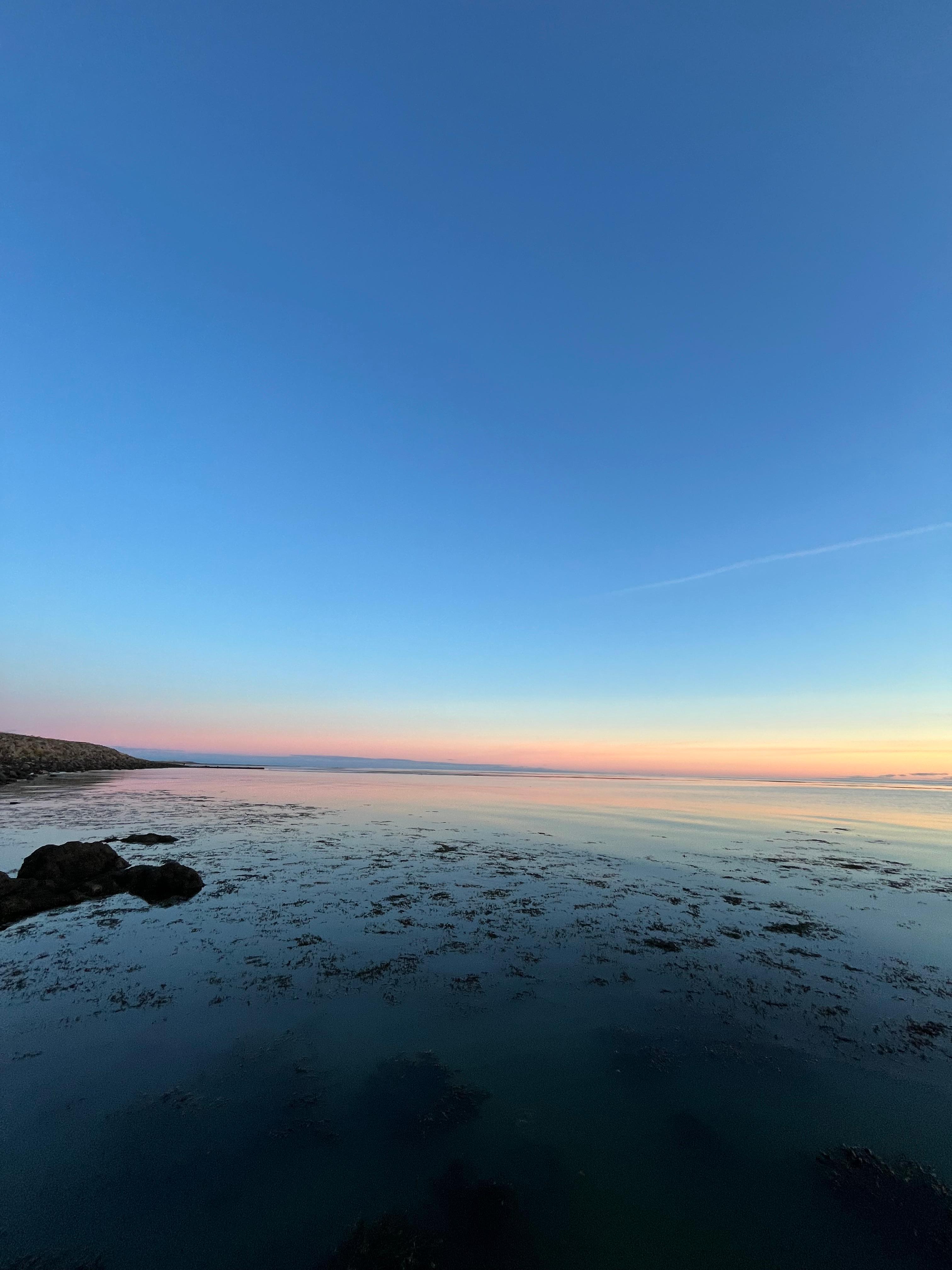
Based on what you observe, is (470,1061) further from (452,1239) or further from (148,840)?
(148,840)

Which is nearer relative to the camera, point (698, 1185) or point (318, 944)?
point (698, 1185)

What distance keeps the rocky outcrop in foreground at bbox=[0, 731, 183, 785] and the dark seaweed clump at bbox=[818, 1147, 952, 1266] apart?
2474 inches

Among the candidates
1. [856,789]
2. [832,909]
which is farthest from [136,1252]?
[856,789]

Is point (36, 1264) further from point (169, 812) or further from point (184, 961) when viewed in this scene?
point (169, 812)

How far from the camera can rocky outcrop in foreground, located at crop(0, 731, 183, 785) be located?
5919cm

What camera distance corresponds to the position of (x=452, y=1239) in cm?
476

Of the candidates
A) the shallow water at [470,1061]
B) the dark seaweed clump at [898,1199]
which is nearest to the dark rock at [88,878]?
the shallow water at [470,1061]

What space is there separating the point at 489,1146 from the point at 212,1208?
3.01m

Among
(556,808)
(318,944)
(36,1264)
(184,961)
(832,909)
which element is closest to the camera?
(36,1264)

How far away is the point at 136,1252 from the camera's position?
4.60 meters

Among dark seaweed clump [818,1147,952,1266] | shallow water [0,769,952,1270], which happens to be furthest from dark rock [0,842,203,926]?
dark seaweed clump [818,1147,952,1266]

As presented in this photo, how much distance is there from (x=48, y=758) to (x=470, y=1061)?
301 ft

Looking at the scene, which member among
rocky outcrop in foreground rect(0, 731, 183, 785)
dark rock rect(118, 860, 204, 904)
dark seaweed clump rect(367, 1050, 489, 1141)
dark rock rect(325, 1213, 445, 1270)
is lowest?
dark rock rect(325, 1213, 445, 1270)

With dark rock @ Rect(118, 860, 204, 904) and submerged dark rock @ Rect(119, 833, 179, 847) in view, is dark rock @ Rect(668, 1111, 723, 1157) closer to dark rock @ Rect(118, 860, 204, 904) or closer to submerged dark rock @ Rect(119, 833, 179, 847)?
dark rock @ Rect(118, 860, 204, 904)
